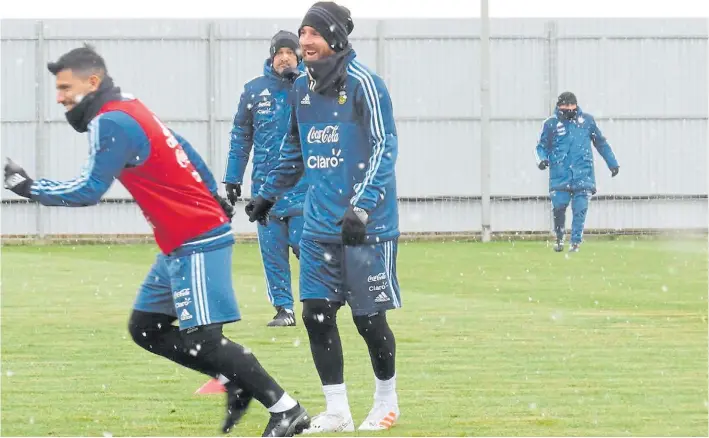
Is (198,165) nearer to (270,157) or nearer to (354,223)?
(354,223)

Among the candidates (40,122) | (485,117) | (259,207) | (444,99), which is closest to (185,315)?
(259,207)

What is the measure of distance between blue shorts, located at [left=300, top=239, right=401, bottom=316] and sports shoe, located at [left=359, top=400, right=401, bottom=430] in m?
0.49

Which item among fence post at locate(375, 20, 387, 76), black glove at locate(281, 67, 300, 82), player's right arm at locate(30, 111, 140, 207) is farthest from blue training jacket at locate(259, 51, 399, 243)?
fence post at locate(375, 20, 387, 76)

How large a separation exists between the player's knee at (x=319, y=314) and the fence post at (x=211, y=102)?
67.5ft

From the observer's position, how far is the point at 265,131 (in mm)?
12008

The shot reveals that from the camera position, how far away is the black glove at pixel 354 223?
23.1ft

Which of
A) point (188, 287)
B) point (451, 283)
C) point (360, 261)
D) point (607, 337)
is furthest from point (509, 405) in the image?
point (451, 283)

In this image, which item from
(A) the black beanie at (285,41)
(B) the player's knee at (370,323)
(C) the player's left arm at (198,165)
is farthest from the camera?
(A) the black beanie at (285,41)

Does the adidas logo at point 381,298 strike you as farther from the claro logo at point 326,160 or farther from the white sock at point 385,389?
the claro logo at point 326,160

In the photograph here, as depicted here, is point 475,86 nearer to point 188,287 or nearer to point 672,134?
point 672,134

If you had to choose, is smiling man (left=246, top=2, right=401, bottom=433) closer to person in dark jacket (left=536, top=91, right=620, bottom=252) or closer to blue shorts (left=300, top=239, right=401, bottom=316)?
blue shorts (left=300, top=239, right=401, bottom=316)

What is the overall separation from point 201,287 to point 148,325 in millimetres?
423

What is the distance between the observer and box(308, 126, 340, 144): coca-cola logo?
7266 mm

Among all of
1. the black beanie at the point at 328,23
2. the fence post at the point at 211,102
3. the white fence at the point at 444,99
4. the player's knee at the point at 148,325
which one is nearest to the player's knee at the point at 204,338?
the player's knee at the point at 148,325
